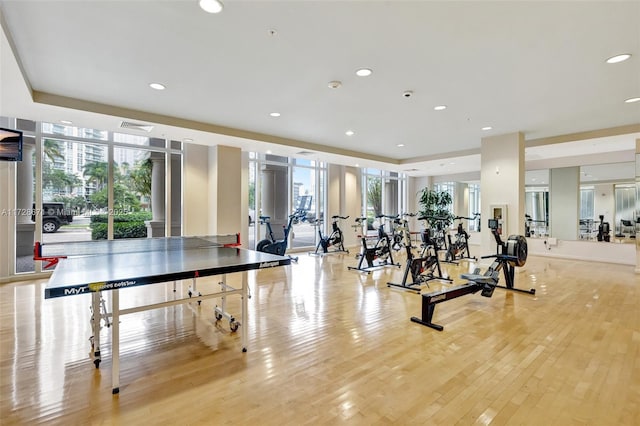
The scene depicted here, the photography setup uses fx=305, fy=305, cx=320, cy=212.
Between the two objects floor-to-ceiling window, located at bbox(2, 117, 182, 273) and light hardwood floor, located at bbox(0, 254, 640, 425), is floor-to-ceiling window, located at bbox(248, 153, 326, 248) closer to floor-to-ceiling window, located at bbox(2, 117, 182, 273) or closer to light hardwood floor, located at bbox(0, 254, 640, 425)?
floor-to-ceiling window, located at bbox(2, 117, 182, 273)

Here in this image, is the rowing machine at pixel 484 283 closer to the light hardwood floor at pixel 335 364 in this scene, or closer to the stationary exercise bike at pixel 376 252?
the light hardwood floor at pixel 335 364

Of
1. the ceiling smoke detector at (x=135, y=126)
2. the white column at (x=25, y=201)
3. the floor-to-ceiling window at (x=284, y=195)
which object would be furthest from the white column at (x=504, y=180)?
the white column at (x=25, y=201)

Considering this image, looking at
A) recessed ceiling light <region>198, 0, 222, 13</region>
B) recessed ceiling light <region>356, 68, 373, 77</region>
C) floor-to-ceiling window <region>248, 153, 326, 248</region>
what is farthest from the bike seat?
floor-to-ceiling window <region>248, 153, 326, 248</region>

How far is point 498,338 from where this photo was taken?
10.6ft

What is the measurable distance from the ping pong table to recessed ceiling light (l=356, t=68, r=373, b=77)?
2.42m

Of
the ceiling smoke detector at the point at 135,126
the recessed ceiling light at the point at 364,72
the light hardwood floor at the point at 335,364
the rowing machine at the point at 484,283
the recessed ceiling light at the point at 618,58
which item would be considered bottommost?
the light hardwood floor at the point at 335,364

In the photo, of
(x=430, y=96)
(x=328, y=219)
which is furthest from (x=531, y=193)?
(x=430, y=96)

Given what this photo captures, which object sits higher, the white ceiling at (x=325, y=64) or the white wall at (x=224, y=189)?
the white ceiling at (x=325, y=64)

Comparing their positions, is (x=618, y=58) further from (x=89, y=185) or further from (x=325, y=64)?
(x=89, y=185)

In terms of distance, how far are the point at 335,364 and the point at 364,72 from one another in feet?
10.6

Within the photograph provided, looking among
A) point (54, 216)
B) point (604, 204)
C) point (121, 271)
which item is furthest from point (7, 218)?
point (604, 204)

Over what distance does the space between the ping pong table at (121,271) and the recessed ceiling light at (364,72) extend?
95.1 inches

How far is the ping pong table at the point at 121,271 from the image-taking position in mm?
2008

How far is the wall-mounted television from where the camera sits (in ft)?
17.0
